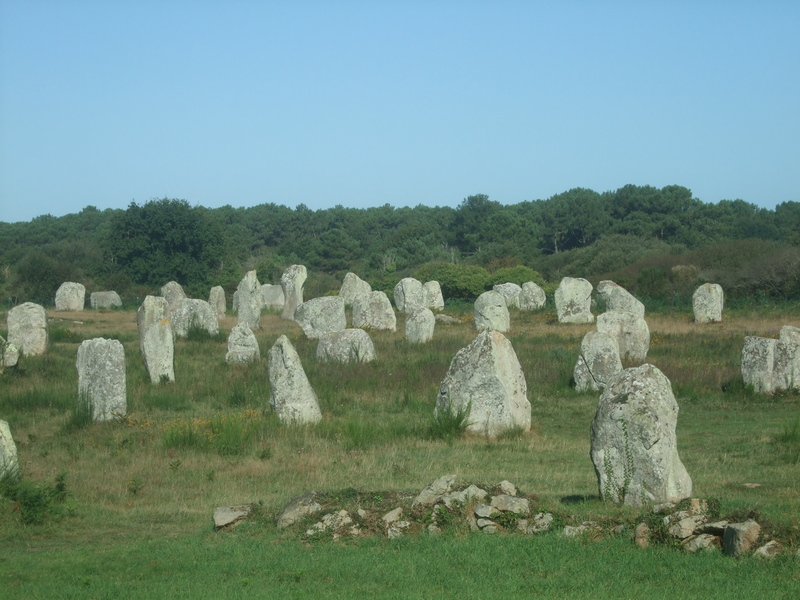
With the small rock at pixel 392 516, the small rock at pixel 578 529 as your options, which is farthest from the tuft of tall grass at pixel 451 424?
the small rock at pixel 578 529

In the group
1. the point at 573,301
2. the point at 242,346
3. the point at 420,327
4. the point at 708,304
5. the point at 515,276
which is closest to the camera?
the point at 242,346

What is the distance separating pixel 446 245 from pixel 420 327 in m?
58.4

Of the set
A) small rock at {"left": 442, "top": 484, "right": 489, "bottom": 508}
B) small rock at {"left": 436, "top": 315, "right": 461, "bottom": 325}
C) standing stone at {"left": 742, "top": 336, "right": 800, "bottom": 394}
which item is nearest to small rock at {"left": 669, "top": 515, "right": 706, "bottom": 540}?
small rock at {"left": 442, "top": 484, "right": 489, "bottom": 508}

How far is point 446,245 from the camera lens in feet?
282

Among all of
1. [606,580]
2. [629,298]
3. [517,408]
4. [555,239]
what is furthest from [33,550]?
[555,239]

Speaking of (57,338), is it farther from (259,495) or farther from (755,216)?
(755,216)

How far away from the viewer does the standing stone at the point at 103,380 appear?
52.4 feet

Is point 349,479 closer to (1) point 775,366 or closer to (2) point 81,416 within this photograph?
(2) point 81,416

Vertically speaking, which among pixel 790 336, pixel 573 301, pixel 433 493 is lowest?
pixel 433 493

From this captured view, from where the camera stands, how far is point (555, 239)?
81.8 meters

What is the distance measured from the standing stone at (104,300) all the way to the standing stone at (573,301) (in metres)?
25.0

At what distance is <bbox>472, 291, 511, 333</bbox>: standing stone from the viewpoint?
3111cm

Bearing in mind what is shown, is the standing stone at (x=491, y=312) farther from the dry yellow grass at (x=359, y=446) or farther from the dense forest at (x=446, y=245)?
the dense forest at (x=446, y=245)

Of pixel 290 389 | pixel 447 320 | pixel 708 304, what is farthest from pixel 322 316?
pixel 290 389
